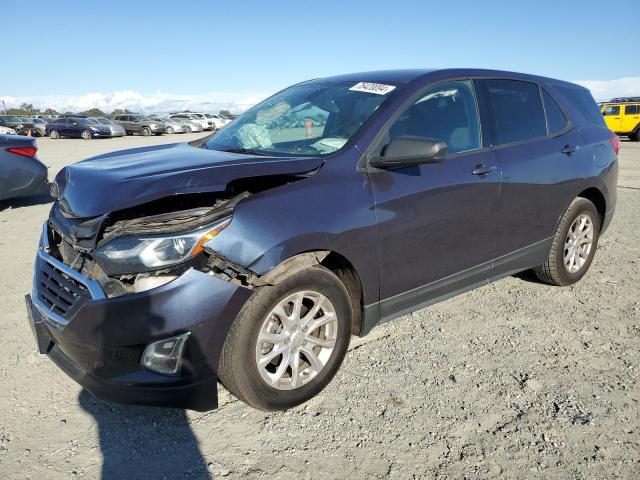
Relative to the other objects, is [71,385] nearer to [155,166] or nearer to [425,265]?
[155,166]

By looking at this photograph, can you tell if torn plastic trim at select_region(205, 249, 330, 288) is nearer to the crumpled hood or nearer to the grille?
the crumpled hood

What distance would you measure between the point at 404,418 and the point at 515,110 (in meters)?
2.46

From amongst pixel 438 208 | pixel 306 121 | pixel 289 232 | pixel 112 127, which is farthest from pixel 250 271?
pixel 112 127

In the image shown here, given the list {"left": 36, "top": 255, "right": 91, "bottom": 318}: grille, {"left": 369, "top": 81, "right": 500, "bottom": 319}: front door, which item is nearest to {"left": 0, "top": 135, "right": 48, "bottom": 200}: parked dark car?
{"left": 36, "top": 255, "right": 91, "bottom": 318}: grille

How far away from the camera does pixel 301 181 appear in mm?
2590

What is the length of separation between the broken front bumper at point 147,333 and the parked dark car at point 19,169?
635cm

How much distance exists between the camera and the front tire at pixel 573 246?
13.3ft

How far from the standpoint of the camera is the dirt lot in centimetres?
224

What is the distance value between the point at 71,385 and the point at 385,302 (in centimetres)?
189

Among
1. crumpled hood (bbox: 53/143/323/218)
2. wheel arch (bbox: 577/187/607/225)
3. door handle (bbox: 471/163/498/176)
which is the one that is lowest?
wheel arch (bbox: 577/187/607/225)

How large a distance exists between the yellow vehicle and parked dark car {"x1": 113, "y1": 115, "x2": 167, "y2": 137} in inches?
1050

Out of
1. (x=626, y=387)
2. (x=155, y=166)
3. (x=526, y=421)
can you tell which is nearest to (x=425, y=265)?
(x=526, y=421)

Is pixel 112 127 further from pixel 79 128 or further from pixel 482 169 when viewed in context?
pixel 482 169

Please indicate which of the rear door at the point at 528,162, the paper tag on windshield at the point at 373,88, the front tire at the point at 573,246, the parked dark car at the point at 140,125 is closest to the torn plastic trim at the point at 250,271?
the paper tag on windshield at the point at 373,88
